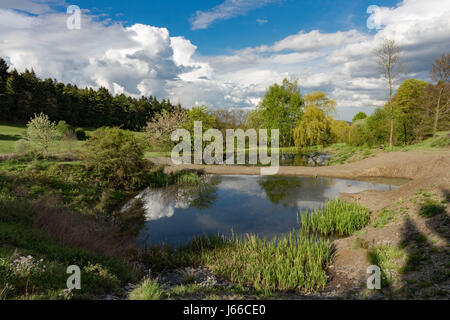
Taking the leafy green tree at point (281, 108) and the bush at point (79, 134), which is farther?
the leafy green tree at point (281, 108)

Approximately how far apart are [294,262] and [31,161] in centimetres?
1877

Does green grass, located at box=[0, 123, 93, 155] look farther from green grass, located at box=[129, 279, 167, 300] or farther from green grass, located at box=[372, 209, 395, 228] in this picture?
green grass, located at box=[372, 209, 395, 228]

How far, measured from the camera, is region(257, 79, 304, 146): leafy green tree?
43031mm

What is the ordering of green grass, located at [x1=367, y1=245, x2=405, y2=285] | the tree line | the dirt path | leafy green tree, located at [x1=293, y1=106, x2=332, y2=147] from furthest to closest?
the tree line < leafy green tree, located at [x1=293, y1=106, x2=332, y2=147] < the dirt path < green grass, located at [x1=367, y1=245, x2=405, y2=285]

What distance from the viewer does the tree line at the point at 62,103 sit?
145ft

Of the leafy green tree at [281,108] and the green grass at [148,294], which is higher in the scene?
the leafy green tree at [281,108]

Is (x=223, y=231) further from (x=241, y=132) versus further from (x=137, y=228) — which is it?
(x=241, y=132)

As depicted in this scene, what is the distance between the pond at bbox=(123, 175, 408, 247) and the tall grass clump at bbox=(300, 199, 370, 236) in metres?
0.99

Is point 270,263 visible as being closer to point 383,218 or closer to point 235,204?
point 383,218

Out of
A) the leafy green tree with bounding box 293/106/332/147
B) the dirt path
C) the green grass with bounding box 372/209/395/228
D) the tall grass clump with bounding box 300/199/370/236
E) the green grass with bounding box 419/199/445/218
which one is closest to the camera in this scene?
the dirt path

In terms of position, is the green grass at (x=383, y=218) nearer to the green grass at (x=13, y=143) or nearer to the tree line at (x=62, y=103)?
the green grass at (x=13, y=143)

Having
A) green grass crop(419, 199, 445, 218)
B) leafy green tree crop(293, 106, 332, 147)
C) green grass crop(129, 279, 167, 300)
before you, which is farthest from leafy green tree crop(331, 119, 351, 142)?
green grass crop(129, 279, 167, 300)

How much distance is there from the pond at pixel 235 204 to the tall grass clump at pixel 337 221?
99 cm

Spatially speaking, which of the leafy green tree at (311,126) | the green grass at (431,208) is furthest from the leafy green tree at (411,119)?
the green grass at (431,208)
